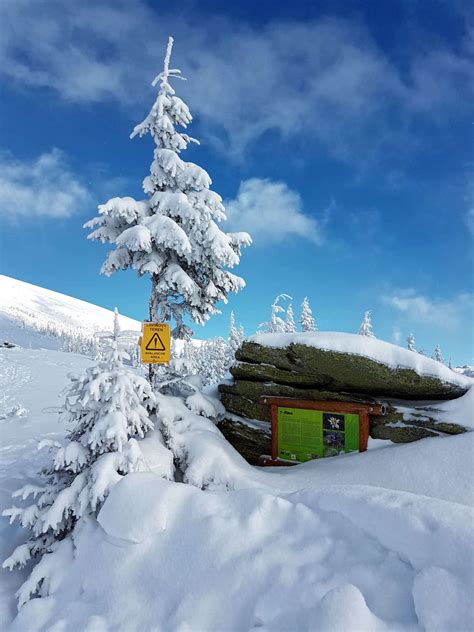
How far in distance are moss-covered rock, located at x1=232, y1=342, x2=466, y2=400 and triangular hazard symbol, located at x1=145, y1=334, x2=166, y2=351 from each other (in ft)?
7.21

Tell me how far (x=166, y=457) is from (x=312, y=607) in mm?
3824

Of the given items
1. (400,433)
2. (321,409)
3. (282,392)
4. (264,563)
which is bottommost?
(264,563)

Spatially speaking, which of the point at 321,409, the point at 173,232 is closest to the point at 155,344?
the point at 173,232

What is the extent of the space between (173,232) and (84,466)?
20.3 feet

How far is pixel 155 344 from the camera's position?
8945 millimetres

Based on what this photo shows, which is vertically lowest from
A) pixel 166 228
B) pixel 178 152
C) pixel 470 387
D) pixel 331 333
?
pixel 470 387

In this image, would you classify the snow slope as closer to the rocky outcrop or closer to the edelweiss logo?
the rocky outcrop

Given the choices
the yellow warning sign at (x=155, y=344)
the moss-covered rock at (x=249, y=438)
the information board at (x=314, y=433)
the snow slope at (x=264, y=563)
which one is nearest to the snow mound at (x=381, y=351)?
the information board at (x=314, y=433)

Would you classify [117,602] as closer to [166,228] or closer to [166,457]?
[166,457]

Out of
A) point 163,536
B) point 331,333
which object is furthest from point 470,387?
point 163,536

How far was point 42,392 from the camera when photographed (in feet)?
68.0

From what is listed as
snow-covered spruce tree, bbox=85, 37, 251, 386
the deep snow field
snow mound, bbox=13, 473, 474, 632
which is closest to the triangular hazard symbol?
snow-covered spruce tree, bbox=85, 37, 251, 386

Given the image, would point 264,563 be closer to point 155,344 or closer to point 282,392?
Result: point 282,392

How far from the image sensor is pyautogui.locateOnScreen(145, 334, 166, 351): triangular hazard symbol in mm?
8914
